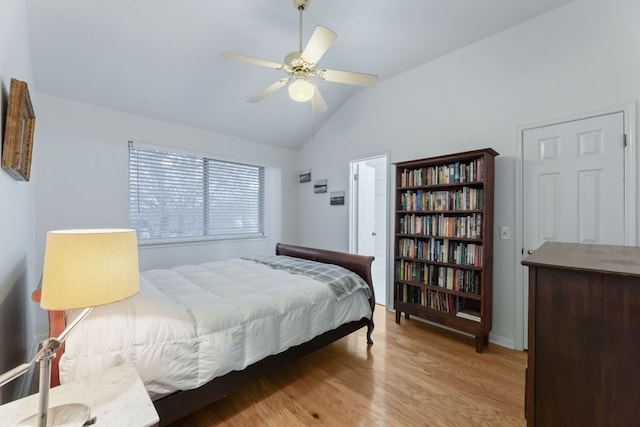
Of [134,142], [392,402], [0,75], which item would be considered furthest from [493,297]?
[134,142]

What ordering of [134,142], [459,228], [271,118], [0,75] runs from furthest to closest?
[271,118], [134,142], [459,228], [0,75]

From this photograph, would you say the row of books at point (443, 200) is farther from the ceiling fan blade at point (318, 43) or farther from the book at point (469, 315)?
the ceiling fan blade at point (318, 43)

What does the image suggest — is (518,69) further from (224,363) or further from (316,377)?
(224,363)

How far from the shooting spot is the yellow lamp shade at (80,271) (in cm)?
84

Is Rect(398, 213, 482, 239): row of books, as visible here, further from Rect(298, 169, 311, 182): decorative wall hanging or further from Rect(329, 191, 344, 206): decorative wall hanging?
Rect(298, 169, 311, 182): decorative wall hanging

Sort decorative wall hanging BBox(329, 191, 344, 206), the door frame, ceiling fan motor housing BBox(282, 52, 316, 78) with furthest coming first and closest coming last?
decorative wall hanging BBox(329, 191, 344, 206) < the door frame < ceiling fan motor housing BBox(282, 52, 316, 78)

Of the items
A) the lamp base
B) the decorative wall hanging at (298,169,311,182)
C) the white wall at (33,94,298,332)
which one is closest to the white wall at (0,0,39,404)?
the lamp base

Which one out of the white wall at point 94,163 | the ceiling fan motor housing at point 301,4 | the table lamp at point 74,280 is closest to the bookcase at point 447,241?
the ceiling fan motor housing at point 301,4

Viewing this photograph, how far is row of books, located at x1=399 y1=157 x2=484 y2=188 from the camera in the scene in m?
2.60

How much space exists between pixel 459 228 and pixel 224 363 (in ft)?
7.62

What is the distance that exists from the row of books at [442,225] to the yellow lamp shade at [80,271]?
2.68 metres

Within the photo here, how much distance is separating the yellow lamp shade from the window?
2.73 meters

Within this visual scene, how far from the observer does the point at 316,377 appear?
82.7 inches

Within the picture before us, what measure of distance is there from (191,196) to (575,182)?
4087mm
